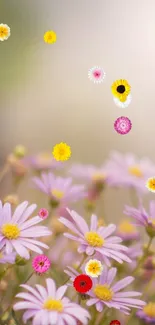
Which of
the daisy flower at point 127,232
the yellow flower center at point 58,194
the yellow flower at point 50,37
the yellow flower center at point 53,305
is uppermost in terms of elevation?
the yellow flower at point 50,37

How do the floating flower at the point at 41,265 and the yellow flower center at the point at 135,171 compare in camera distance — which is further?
the yellow flower center at the point at 135,171

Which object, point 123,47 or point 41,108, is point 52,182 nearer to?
point 123,47

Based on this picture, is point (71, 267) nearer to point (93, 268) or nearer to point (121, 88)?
point (93, 268)

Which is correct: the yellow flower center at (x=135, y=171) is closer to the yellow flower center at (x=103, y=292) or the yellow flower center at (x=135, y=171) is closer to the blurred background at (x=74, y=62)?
the blurred background at (x=74, y=62)

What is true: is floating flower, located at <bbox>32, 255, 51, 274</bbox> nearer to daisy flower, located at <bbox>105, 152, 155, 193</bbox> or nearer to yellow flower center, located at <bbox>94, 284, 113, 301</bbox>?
yellow flower center, located at <bbox>94, 284, 113, 301</bbox>

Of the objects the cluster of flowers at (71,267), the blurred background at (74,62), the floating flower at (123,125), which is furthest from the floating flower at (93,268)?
the blurred background at (74,62)

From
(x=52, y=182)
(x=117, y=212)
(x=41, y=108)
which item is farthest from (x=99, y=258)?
(x=117, y=212)
